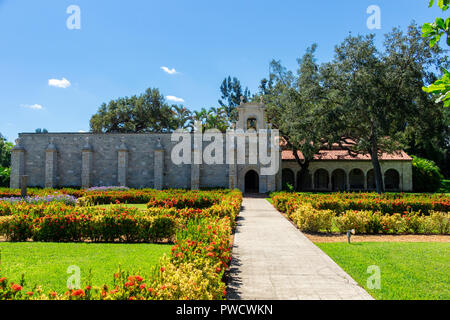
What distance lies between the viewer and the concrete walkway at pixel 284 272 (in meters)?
5.36

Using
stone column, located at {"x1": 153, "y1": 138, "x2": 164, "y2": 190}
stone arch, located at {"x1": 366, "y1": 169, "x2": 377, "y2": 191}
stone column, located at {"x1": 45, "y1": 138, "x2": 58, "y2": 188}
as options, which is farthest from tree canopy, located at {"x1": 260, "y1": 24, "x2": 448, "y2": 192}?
stone column, located at {"x1": 45, "y1": 138, "x2": 58, "y2": 188}

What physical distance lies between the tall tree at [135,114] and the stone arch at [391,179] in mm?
30723

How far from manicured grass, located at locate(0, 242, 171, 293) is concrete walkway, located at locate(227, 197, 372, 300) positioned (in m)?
2.05

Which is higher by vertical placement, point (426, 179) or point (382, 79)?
point (382, 79)

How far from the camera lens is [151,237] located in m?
10.1

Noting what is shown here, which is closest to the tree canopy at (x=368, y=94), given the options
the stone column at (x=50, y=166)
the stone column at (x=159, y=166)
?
the stone column at (x=159, y=166)

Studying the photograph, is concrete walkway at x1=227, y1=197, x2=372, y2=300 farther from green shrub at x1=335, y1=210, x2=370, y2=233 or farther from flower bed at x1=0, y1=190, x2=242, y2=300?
green shrub at x1=335, y1=210, x2=370, y2=233

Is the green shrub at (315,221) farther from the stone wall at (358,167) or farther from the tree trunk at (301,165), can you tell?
the stone wall at (358,167)

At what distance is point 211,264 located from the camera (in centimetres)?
529

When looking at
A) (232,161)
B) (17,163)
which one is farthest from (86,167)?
(232,161)

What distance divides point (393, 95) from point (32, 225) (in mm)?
24777

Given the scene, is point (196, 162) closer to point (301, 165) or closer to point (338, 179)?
point (301, 165)

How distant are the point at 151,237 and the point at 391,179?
36130 mm
